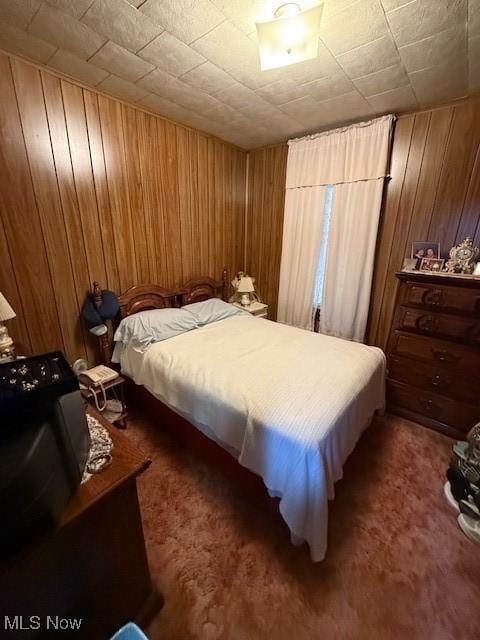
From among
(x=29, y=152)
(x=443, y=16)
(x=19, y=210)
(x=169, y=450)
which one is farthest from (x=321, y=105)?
(x=169, y=450)

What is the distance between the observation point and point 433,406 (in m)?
2.18

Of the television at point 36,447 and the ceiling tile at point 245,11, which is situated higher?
the ceiling tile at point 245,11

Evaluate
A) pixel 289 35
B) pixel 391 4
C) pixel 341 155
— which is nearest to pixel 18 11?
pixel 289 35

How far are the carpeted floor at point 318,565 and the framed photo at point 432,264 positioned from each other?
1509 mm

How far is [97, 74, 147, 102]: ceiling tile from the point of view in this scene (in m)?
1.88

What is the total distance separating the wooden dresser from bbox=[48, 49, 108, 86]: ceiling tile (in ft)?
8.57

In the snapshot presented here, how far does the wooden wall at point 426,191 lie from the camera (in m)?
2.10

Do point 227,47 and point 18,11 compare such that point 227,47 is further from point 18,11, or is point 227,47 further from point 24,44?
point 24,44

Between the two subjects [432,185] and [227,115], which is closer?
[432,185]

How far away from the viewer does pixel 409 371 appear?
2.27m

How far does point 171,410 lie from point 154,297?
1.15 metres

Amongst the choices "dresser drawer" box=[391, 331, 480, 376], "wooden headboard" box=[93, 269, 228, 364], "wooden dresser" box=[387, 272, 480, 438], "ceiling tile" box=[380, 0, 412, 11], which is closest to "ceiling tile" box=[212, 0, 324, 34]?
"ceiling tile" box=[380, 0, 412, 11]

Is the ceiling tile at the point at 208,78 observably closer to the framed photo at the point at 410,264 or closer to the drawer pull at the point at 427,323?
the framed photo at the point at 410,264

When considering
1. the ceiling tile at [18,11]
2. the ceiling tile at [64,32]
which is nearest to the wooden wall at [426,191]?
the ceiling tile at [64,32]
